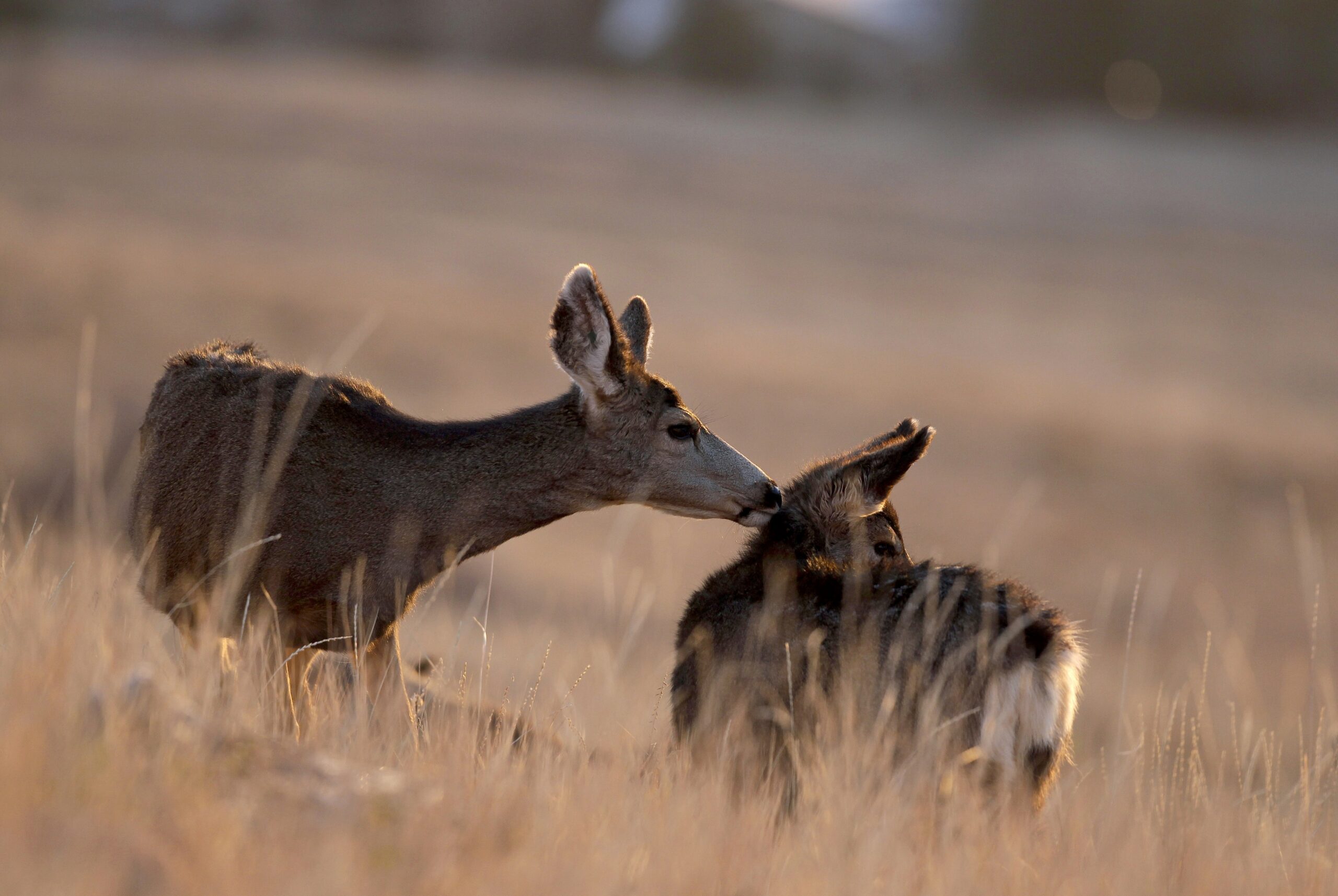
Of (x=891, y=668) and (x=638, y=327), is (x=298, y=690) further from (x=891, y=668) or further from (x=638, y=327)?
(x=638, y=327)

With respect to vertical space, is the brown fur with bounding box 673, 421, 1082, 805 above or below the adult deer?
below

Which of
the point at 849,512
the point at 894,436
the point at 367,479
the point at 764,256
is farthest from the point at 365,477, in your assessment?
the point at 764,256

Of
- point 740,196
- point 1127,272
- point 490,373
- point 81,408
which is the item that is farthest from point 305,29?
point 81,408

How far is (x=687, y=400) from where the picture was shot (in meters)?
30.2

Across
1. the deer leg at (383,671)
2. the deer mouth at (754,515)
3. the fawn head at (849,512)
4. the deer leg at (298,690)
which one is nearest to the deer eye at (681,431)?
the deer mouth at (754,515)

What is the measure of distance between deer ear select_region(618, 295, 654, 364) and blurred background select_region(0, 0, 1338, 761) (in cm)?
107

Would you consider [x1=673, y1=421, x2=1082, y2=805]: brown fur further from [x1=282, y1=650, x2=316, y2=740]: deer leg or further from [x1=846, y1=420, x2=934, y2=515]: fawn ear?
[x1=282, y1=650, x2=316, y2=740]: deer leg

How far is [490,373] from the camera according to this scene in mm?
29000

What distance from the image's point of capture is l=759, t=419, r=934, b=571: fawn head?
6469 mm

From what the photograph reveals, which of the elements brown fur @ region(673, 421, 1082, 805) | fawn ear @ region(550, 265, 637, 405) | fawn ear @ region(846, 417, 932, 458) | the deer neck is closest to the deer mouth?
brown fur @ region(673, 421, 1082, 805)

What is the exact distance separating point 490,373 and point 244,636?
23.7 m

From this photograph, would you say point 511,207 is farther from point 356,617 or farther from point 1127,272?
point 356,617

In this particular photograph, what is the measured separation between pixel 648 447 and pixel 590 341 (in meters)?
0.54

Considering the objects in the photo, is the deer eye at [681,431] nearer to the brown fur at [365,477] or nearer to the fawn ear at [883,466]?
the brown fur at [365,477]
